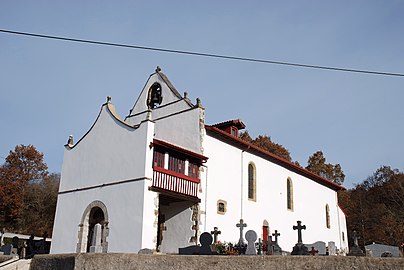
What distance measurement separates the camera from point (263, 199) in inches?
974

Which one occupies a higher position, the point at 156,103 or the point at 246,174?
the point at 156,103

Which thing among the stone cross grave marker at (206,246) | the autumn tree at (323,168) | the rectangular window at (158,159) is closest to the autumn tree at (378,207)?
the autumn tree at (323,168)

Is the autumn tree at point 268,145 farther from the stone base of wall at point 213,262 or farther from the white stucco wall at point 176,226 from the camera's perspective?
the stone base of wall at point 213,262

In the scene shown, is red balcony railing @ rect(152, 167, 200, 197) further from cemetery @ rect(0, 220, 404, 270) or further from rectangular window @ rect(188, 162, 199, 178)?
cemetery @ rect(0, 220, 404, 270)

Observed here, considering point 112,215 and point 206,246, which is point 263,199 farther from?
point 206,246

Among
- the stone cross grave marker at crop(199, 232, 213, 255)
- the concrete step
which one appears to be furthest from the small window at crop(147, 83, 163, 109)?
the stone cross grave marker at crop(199, 232, 213, 255)

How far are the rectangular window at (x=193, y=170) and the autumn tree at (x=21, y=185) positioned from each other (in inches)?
1010

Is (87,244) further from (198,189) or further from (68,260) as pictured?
(68,260)

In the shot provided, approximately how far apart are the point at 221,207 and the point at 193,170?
2689 mm

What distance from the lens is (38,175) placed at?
43.2 meters

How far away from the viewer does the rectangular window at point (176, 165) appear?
19.3 m

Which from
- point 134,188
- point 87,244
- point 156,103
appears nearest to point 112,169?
point 134,188

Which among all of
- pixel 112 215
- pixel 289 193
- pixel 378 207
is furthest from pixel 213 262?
pixel 378 207

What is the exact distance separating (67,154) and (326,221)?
20.1m
